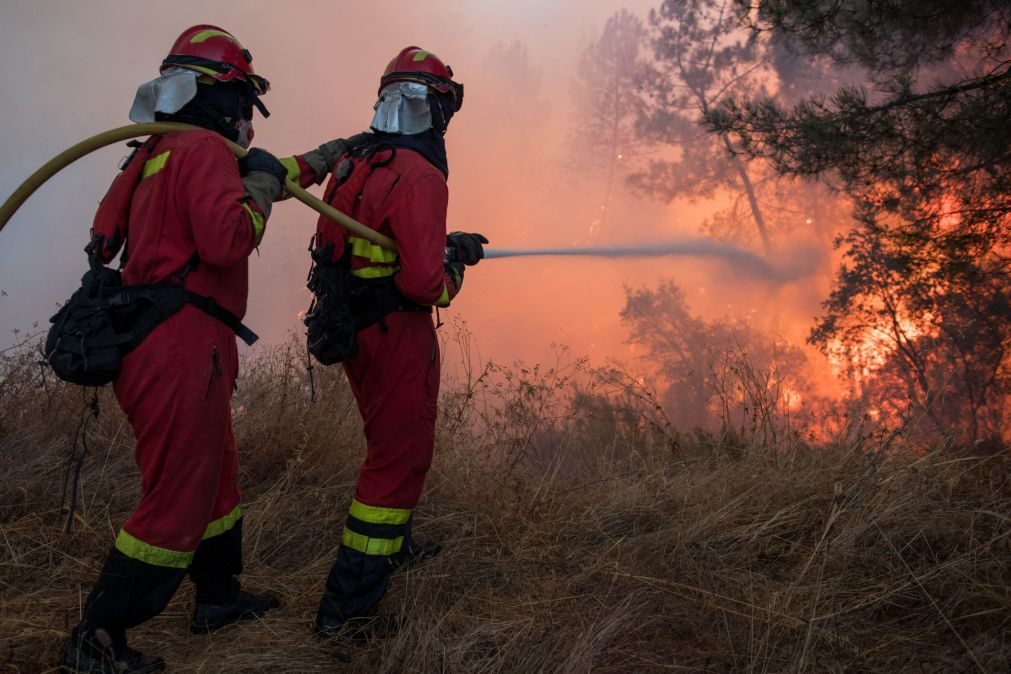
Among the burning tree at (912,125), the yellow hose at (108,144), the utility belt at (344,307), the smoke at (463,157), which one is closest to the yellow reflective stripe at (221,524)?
the utility belt at (344,307)

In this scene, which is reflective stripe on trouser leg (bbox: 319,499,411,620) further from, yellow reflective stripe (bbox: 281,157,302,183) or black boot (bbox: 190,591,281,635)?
yellow reflective stripe (bbox: 281,157,302,183)

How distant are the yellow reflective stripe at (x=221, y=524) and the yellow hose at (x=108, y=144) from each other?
3.56ft

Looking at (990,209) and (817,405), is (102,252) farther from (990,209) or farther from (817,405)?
(817,405)

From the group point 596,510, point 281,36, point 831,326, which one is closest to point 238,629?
point 596,510

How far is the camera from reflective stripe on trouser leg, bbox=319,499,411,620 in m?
2.73

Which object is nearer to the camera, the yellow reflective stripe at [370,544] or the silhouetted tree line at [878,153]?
the yellow reflective stripe at [370,544]

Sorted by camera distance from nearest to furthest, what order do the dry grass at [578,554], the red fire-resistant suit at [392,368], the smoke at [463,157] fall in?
the dry grass at [578,554]
the red fire-resistant suit at [392,368]
the smoke at [463,157]

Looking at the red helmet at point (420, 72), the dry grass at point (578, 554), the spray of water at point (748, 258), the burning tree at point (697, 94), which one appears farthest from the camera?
the spray of water at point (748, 258)

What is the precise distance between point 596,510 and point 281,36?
20654 mm

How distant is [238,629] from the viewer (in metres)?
2.76

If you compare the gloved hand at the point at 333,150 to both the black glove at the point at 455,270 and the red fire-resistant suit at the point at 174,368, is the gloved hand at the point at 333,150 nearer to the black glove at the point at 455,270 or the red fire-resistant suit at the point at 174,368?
the black glove at the point at 455,270

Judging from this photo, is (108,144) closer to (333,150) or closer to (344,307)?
(344,307)

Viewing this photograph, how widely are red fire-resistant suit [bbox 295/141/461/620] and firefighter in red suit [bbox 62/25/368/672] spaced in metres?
0.43

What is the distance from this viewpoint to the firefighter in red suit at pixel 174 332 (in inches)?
91.4
